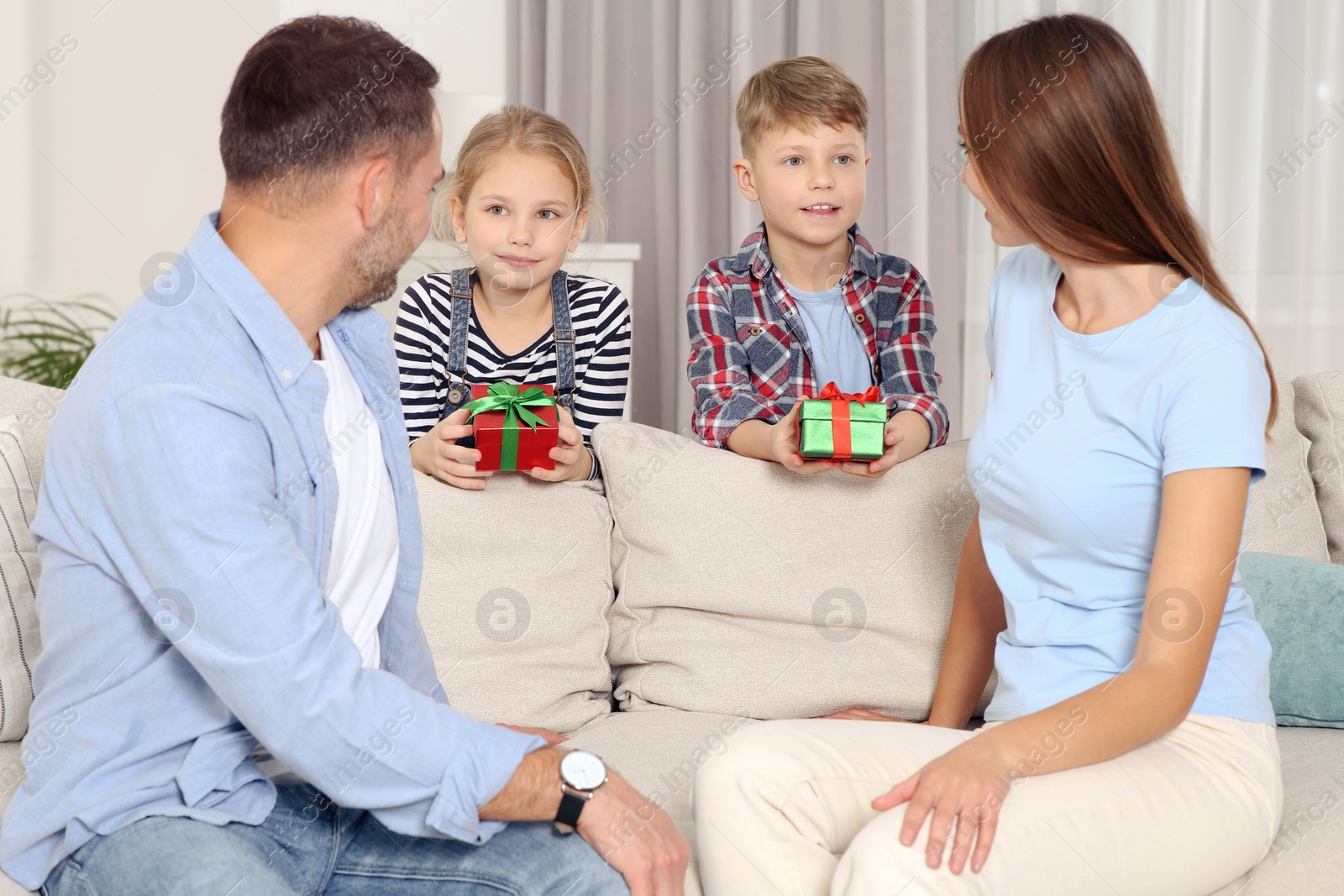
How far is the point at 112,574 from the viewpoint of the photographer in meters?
0.99

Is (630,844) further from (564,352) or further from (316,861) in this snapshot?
(564,352)

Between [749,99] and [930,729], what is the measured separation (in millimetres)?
1143

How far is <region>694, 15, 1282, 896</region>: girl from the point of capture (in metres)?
1.04

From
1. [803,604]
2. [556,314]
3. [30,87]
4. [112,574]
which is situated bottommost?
[803,604]

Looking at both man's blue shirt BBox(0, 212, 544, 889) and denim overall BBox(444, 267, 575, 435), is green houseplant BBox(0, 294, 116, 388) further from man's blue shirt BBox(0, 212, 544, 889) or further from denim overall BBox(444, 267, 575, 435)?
man's blue shirt BBox(0, 212, 544, 889)

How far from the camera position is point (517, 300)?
201 centimetres

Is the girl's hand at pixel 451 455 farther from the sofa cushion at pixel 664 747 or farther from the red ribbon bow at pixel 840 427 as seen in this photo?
the red ribbon bow at pixel 840 427

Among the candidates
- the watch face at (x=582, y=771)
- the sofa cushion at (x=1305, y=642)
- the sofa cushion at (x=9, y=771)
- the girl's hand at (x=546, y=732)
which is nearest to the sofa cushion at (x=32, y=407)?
the sofa cushion at (x=9, y=771)

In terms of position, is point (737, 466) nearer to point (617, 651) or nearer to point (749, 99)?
point (617, 651)

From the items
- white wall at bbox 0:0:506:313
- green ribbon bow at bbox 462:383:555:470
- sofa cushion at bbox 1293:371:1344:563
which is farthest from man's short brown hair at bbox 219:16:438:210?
white wall at bbox 0:0:506:313

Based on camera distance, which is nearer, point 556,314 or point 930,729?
point 930,729

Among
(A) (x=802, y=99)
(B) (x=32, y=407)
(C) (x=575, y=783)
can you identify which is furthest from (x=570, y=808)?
(A) (x=802, y=99)

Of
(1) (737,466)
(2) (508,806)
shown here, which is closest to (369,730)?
(2) (508,806)

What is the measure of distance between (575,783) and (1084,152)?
2.70 feet
